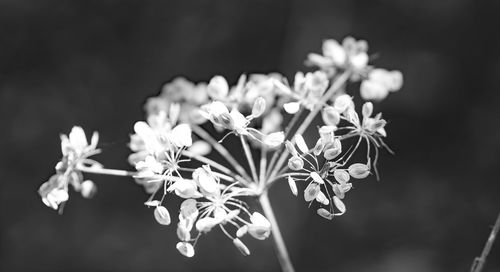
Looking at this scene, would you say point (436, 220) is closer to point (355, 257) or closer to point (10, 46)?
point (355, 257)

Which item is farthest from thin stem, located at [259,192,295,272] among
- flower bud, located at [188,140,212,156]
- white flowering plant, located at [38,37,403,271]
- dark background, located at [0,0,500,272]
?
dark background, located at [0,0,500,272]

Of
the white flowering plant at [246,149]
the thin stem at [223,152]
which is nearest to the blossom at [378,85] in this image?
the white flowering plant at [246,149]

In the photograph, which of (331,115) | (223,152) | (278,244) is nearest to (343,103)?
(331,115)

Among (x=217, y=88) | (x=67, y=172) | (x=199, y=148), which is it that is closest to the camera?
(x=67, y=172)

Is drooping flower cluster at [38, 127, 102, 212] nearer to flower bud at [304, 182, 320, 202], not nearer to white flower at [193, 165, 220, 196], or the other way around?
white flower at [193, 165, 220, 196]

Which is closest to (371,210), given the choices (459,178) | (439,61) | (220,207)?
(459,178)

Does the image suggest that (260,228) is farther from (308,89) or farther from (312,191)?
(308,89)
